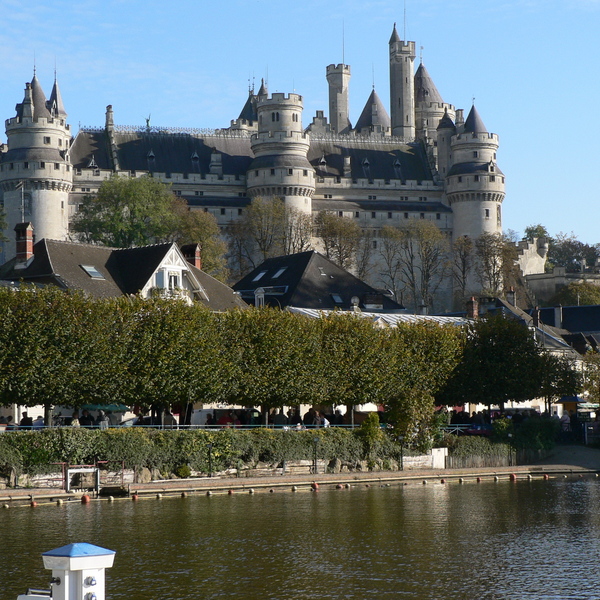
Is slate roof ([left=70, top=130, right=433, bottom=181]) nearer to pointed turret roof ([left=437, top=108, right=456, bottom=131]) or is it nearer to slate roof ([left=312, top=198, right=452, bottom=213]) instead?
pointed turret roof ([left=437, top=108, right=456, bottom=131])

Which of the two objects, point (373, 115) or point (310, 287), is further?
point (373, 115)

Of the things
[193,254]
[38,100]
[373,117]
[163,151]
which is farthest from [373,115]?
[193,254]

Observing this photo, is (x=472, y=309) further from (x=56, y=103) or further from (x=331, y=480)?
(x=56, y=103)

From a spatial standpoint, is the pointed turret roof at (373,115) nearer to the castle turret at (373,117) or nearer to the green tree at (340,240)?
the castle turret at (373,117)

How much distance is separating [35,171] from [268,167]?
24.1 metres

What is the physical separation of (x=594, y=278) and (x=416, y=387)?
92766 millimetres

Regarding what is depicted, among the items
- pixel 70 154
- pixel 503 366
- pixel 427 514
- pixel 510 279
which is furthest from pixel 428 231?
pixel 427 514

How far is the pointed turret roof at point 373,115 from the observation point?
514ft

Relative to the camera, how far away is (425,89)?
162250 millimetres

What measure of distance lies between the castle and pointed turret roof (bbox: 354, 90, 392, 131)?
10.2m

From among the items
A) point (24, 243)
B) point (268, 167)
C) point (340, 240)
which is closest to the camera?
point (24, 243)

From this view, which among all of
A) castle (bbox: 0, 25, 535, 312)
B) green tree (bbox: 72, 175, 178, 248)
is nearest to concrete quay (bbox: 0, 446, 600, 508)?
green tree (bbox: 72, 175, 178, 248)

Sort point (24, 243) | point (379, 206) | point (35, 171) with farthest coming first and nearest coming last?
1. point (379, 206)
2. point (35, 171)
3. point (24, 243)

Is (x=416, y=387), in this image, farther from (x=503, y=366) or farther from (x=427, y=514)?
(x=427, y=514)
